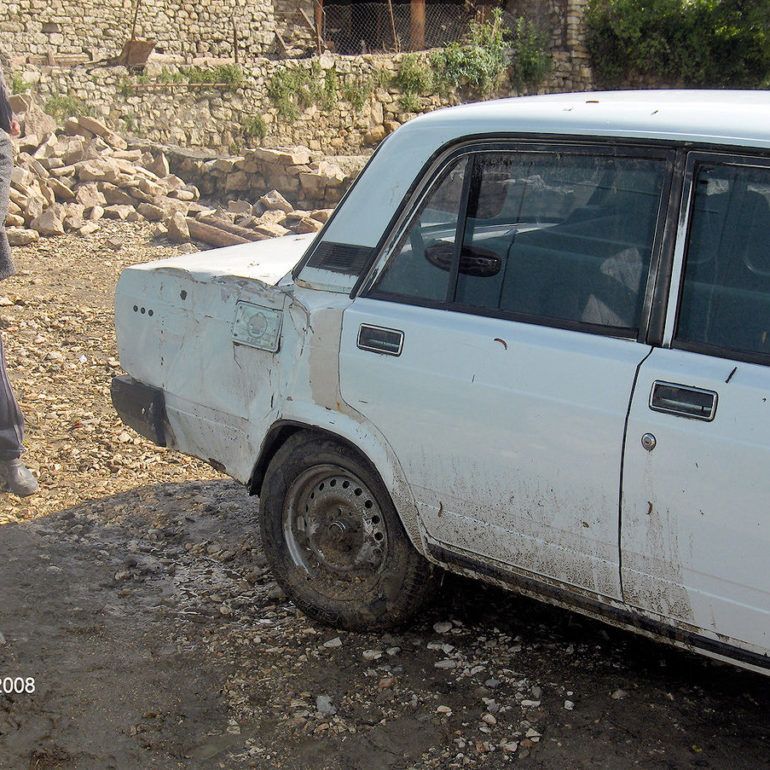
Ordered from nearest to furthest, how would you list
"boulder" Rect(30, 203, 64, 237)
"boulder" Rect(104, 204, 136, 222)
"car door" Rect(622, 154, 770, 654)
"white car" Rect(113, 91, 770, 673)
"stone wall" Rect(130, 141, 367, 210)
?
1. "car door" Rect(622, 154, 770, 654)
2. "white car" Rect(113, 91, 770, 673)
3. "boulder" Rect(30, 203, 64, 237)
4. "boulder" Rect(104, 204, 136, 222)
5. "stone wall" Rect(130, 141, 367, 210)

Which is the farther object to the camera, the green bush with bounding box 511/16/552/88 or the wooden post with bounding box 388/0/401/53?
the green bush with bounding box 511/16/552/88

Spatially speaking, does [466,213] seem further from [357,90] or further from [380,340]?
[357,90]

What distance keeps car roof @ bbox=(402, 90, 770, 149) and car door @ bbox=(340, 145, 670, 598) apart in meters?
0.07

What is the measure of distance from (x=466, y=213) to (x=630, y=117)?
1.87 feet

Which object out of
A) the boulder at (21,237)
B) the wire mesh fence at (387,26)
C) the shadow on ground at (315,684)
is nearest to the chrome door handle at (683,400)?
the shadow on ground at (315,684)

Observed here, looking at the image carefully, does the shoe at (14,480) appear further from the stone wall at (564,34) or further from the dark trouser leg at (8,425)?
the stone wall at (564,34)

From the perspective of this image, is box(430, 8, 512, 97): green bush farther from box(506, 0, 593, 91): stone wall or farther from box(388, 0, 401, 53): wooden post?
box(506, 0, 593, 91): stone wall

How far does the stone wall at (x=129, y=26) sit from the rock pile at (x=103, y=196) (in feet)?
11.4

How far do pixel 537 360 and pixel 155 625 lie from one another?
1821mm

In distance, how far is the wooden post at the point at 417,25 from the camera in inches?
894

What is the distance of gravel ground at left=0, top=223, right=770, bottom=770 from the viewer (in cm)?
286

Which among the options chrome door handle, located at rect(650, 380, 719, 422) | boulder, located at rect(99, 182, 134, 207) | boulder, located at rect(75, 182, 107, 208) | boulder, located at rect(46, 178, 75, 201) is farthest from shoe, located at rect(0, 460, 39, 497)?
boulder, located at rect(99, 182, 134, 207)

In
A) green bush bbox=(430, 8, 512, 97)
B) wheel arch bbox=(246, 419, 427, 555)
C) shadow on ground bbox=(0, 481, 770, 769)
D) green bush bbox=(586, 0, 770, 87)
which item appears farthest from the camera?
green bush bbox=(586, 0, 770, 87)

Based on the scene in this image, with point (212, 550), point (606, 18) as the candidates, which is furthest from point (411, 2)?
point (212, 550)
